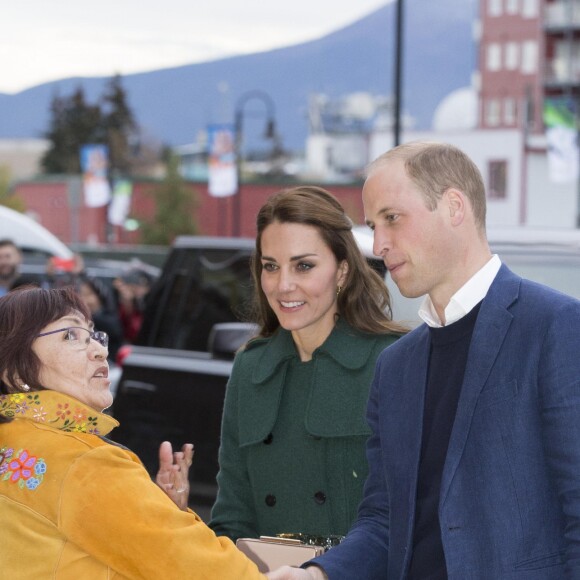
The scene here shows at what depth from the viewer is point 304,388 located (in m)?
3.85

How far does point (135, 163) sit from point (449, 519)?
9171 centimetres

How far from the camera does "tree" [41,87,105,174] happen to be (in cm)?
10075

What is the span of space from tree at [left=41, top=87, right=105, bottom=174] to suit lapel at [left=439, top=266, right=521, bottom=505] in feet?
321

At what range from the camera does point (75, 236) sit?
2837 inches

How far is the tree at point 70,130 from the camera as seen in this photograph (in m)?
101

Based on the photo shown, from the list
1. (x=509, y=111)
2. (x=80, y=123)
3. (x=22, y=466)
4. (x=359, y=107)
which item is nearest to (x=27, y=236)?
(x=22, y=466)

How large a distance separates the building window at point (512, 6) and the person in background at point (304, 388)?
80186 mm

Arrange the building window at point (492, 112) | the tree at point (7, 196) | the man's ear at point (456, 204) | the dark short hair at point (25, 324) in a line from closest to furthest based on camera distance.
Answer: the man's ear at point (456, 204), the dark short hair at point (25, 324), the tree at point (7, 196), the building window at point (492, 112)

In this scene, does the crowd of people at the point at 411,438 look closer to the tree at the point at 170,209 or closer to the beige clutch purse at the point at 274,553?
the beige clutch purse at the point at 274,553

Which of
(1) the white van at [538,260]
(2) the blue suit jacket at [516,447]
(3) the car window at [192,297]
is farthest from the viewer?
(3) the car window at [192,297]

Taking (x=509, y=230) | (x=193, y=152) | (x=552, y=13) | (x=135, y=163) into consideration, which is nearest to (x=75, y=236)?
(x=135, y=163)

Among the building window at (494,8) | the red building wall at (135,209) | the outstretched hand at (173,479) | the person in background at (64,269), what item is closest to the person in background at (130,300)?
the person in background at (64,269)

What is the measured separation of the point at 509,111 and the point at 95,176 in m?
41.1

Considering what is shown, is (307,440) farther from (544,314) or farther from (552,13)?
(552,13)
